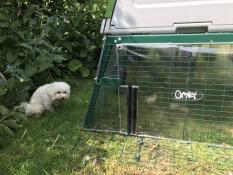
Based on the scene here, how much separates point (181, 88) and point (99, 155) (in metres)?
0.78

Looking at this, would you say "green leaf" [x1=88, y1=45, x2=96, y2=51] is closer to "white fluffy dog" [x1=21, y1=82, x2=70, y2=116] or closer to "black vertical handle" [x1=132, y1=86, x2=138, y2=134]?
"white fluffy dog" [x1=21, y1=82, x2=70, y2=116]

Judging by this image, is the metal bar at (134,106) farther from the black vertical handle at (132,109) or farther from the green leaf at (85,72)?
the green leaf at (85,72)

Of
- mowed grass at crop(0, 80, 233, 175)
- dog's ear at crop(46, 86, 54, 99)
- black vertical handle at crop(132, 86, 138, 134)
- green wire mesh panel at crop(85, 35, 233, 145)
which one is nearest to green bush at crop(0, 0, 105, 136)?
dog's ear at crop(46, 86, 54, 99)

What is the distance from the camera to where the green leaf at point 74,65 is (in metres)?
5.60

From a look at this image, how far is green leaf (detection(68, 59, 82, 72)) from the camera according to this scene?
5.60 metres

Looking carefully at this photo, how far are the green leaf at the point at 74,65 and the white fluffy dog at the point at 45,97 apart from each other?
113 cm

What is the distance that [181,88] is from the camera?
324 centimetres

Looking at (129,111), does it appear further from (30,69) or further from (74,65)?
(74,65)

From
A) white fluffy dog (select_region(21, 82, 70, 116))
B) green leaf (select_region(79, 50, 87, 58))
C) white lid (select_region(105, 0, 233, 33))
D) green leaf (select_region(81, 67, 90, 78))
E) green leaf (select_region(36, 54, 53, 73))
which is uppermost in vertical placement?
white lid (select_region(105, 0, 233, 33))

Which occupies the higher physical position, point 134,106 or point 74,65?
point 74,65

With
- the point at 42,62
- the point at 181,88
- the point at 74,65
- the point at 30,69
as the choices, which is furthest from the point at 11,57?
the point at 181,88

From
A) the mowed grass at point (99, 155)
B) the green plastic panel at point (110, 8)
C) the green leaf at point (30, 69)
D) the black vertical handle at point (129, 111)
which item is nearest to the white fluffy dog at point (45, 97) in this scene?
the green leaf at point (30, 69)

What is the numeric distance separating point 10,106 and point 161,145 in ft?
5.07

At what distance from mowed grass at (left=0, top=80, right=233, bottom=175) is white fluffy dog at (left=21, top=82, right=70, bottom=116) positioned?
15.0 inches
